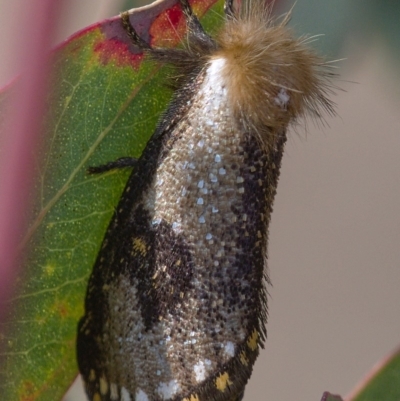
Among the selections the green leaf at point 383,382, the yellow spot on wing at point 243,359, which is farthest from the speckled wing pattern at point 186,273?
the green leaf at point 383,382

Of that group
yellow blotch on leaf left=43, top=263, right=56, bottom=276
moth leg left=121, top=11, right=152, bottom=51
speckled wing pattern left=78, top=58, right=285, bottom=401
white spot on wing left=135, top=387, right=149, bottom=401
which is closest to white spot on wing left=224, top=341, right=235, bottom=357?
speckled wing pattern left=78, top=58, right=285, bottom=401

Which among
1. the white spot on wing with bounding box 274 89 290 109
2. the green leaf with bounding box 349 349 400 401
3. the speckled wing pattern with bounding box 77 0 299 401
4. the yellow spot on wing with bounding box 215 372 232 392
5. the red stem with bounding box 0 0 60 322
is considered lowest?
the green leaf with bounding box 349 349 400 401

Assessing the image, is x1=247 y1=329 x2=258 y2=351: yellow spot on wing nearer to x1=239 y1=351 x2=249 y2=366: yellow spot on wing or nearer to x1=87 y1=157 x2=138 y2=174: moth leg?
x1=239 y1=351 x2=249 y2=366: yellow spot on wing

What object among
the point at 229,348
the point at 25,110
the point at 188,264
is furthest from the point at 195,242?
the point at 25,110

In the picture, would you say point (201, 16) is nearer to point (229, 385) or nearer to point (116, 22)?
point (116, 22)

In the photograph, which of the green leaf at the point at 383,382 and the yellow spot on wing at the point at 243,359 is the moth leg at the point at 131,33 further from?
the green leaf at the point at 383,382
